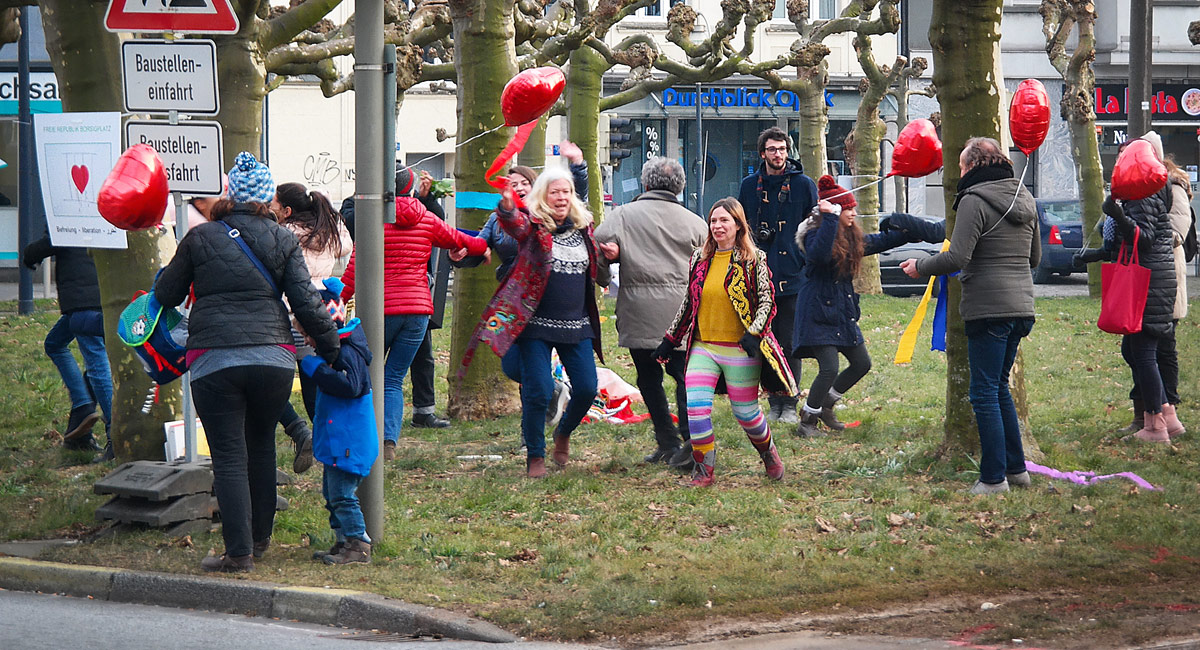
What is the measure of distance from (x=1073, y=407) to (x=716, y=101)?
2948 centimetres

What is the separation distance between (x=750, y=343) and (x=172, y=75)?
11.4 ft

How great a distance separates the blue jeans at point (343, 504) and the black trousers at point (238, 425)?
0.37 metres

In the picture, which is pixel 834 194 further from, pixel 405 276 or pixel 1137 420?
pixel 405 276

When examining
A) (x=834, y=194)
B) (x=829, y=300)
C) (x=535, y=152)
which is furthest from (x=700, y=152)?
(x=829, y=300)

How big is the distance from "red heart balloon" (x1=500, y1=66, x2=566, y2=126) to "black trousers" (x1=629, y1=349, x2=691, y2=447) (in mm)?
1645

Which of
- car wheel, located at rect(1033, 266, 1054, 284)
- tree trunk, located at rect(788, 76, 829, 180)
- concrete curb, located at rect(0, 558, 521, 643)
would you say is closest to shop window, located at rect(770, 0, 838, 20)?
car wheel, located at rect(1033, 266, 1054, 284)

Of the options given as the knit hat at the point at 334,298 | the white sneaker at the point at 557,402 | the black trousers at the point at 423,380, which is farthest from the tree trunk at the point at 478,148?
the knit hat at the point at 334,298

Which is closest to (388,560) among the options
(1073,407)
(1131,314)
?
(1131,314)

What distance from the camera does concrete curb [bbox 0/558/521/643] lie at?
5883 mm

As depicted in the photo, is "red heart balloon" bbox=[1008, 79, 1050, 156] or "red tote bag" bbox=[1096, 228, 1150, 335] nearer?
"red heart balloon" bbox=[1008, 79, 1050, 156]

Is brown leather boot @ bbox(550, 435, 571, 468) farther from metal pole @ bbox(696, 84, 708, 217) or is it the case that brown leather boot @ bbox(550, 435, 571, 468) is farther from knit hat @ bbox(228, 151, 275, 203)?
metal pole @ bbox(696, 84, 708, 217)

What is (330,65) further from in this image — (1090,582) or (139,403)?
(1090,582)

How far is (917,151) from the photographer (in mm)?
8805

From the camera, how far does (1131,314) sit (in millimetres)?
9531
